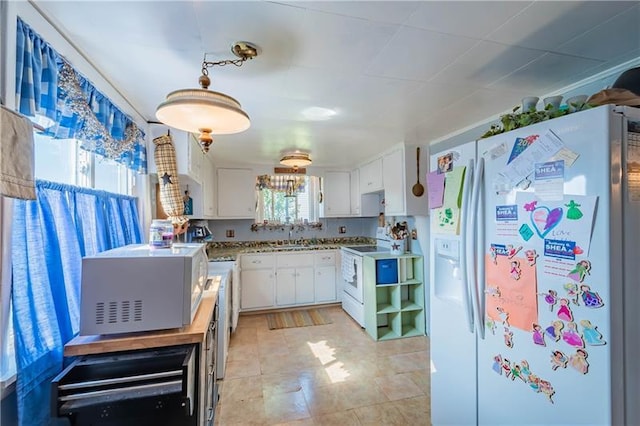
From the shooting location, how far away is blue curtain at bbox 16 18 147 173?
103cm

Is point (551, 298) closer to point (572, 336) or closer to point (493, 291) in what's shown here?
point (572, 336)

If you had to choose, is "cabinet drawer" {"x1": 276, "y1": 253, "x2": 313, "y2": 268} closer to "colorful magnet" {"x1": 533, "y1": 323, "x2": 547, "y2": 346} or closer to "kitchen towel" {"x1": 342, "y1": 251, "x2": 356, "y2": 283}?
"kitchen towel" {"x1": 342, "y1": 251, "x2": 356, "y2": 283}

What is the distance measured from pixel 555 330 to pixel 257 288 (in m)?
3.54

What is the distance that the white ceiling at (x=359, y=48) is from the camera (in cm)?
112

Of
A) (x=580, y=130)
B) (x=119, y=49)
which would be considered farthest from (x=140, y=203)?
(x=580, y=130)

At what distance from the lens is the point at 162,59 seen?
4.77ft

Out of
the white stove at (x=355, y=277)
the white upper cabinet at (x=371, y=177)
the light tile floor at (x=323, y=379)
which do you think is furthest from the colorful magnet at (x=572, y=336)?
the white upper cabinet at (x=371, y=177)

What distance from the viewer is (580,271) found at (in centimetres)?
99

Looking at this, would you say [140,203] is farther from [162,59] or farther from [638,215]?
[638,215]

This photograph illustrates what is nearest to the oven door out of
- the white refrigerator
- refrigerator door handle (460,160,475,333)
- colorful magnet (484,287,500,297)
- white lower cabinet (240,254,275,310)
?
white lower cabinet (240,254,275,310)

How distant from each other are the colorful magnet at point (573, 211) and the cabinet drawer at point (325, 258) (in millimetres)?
3472

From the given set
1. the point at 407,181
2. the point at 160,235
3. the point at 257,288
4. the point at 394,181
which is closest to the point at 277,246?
the point at 257,288

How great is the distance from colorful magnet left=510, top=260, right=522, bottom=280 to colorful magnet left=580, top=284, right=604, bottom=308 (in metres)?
0.22

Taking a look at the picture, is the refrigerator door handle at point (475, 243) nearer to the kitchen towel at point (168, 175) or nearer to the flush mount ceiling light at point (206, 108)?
the flush mount ceiling light at point (206, 108)
